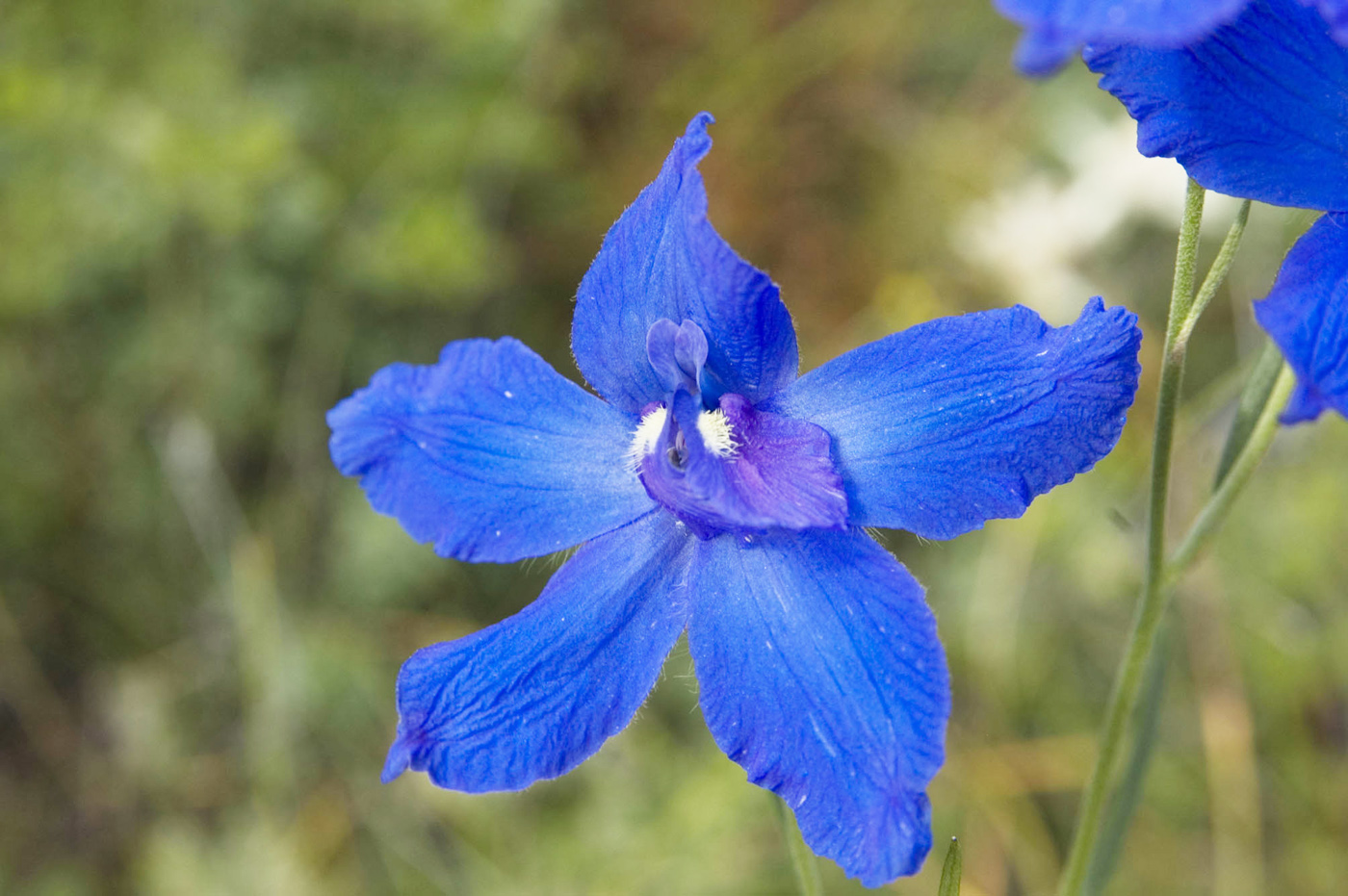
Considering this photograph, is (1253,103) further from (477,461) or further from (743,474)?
Answer: (477,461)

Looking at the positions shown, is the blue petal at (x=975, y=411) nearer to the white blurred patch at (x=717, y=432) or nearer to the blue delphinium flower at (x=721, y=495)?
the blue delphinium flower at (x=721, y=495)

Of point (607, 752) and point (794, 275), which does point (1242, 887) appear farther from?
point (794, 275)

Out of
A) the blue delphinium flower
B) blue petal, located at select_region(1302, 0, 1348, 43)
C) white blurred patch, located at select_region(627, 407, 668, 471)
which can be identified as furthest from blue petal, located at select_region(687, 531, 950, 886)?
blue petal, located at select_region(1302, 0, 1348, 43)

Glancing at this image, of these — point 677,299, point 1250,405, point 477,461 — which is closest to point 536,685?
point 477,461

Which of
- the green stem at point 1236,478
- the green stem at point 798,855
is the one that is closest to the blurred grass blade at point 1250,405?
the green stem at point 1236,478

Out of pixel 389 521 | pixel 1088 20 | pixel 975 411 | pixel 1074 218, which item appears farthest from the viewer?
pixel 1074 218

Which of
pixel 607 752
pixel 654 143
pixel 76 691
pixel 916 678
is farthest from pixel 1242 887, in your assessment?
pixel 76 691
